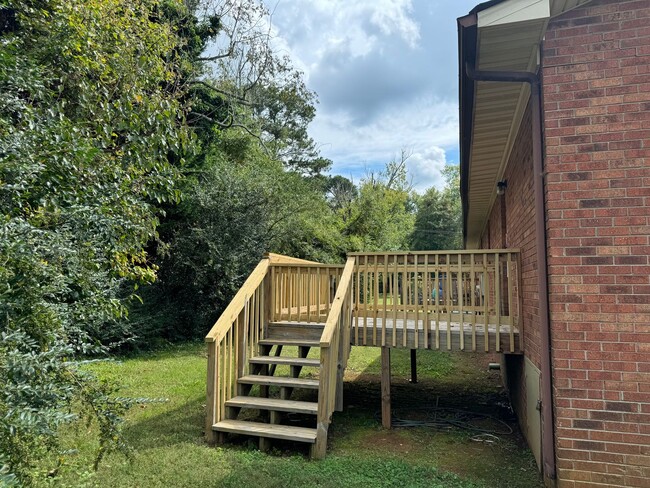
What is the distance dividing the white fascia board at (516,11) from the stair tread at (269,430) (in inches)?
149

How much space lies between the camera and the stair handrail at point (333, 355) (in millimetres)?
3795

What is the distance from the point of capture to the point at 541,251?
328cm

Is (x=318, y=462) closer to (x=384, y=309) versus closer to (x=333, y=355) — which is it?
(x=333, y=355)

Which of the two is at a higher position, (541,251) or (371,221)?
(371,221)

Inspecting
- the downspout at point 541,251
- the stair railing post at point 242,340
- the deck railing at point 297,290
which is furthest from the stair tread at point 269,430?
the downspout at point 541,251

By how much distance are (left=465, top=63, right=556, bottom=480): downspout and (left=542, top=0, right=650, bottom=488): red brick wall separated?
121 millimetres

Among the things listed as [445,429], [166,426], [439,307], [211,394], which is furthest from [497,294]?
[166,426]

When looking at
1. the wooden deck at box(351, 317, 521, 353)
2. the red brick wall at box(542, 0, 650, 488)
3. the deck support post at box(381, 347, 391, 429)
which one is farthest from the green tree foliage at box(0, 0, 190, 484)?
the red brick wall at box(542, 0, 650, 488)

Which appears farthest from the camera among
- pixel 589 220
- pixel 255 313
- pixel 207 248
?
pixel 207 248

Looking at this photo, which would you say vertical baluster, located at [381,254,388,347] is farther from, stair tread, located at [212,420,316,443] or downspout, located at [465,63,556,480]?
downspout, located at [465,63,556,480]

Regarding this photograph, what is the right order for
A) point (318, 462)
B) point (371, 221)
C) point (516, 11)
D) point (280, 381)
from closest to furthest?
point (516, 11) < point (318, 462) < point (280, 381) < point (371, 221)

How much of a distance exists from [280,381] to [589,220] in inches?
132

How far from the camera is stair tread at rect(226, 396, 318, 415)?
405cm

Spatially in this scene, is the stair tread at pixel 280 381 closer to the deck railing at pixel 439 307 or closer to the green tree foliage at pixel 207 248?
the deck railing at pixel 439 307
